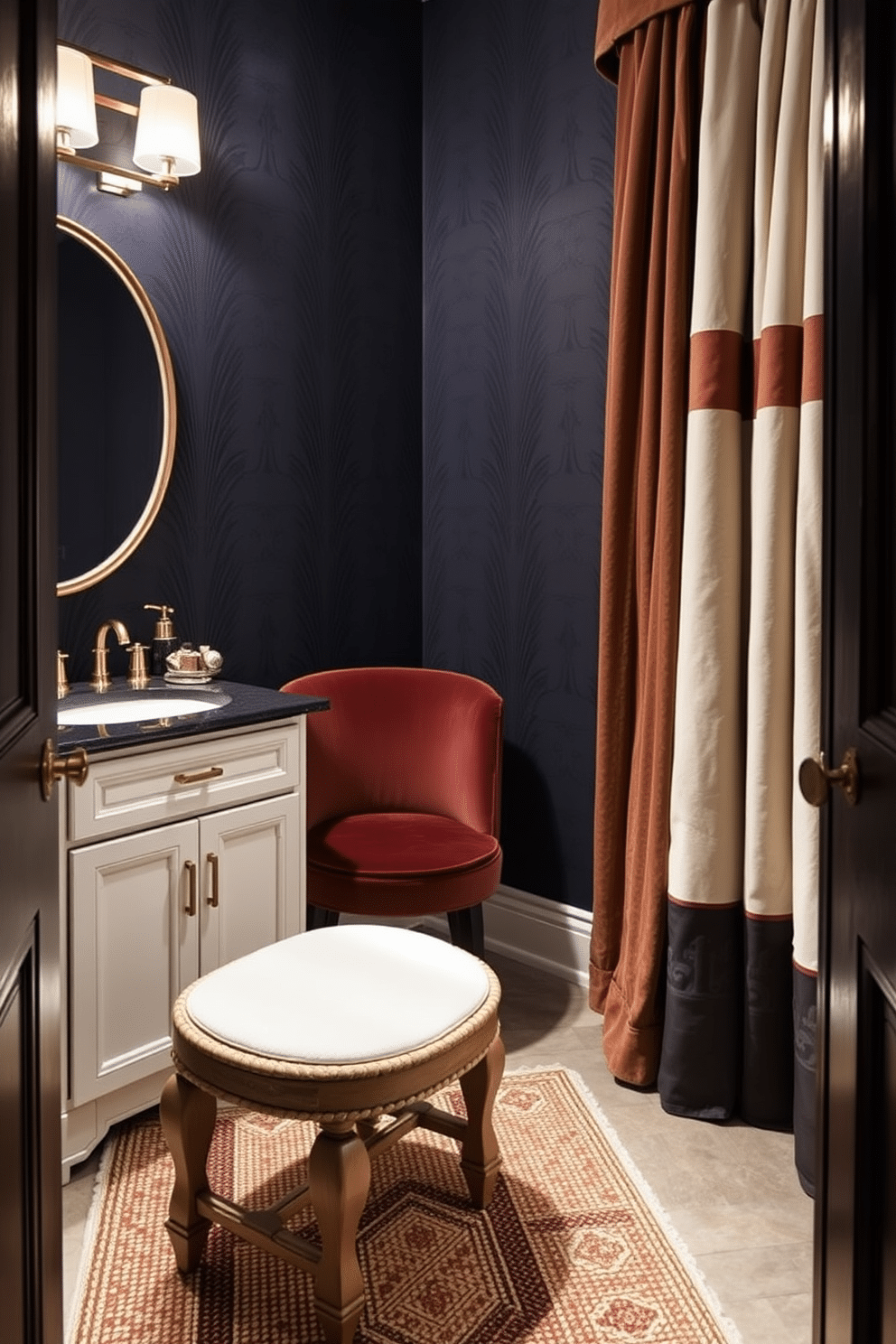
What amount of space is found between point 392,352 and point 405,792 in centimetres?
129

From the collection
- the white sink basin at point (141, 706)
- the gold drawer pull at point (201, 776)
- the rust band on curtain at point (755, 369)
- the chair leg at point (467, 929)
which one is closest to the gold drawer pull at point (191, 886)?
the gold drawer pull at point (201, 776)

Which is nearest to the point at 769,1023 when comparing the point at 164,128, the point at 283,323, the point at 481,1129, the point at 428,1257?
the point at 481,1129

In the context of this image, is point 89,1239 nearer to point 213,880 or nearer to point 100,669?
point 213,880

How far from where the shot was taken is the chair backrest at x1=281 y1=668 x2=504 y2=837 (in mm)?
2775

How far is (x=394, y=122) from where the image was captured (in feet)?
10.4

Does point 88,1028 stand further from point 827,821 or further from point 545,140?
point 545,140

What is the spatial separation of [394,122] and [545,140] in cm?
51

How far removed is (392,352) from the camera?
3.23 m

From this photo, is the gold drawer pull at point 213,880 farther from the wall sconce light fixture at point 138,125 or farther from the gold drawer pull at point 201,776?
the wall sconce light fixture at point 138,125

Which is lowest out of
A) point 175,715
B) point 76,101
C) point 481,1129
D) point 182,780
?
point 481,1129

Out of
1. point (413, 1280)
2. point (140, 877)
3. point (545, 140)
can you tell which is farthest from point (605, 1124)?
point (545, 140)

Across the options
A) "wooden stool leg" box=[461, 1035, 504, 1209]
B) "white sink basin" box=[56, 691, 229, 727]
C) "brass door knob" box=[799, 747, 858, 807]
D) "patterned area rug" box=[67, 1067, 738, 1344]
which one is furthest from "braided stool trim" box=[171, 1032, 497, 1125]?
"white sink basin" box=[56, 691, 229, 727]

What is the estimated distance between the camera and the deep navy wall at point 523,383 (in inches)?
113

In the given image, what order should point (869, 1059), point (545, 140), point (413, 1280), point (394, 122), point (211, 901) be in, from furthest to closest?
1. point (394, 122)
2. point (545, 140)
3. point (211, 901)
4. point (413, 1280)
5. point (869, 1059)
